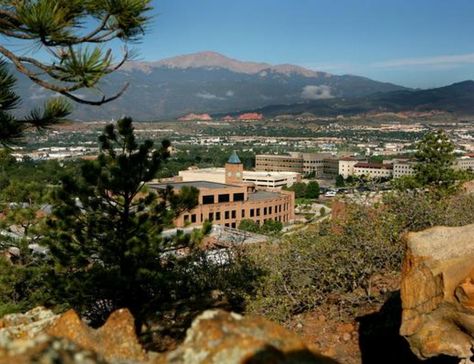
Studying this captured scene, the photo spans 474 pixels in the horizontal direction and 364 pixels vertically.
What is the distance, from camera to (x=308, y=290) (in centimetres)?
752

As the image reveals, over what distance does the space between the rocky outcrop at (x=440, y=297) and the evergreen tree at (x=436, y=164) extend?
13.9 meters

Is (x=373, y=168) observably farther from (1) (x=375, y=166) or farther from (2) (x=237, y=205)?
(2) (x=237, y=205)

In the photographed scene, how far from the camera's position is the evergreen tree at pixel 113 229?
8.83 m

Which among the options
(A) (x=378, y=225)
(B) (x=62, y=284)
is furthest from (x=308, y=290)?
(B) (x=62, y=284)

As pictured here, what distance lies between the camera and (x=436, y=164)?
18.4 metres

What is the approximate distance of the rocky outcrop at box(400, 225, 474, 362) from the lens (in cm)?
415

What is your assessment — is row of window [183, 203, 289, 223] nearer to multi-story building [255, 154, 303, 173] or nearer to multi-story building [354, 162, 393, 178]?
multi-story building [354, 162, 393, 178]

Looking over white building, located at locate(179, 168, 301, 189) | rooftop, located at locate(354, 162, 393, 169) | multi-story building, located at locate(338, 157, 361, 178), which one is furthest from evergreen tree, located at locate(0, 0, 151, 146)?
multi-story building, located at locate(338, 157, 361, 178)

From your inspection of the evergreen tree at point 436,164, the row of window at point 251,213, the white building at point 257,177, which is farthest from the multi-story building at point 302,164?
the evergreen tree at point 436,164

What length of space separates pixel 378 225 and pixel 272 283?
216 cm

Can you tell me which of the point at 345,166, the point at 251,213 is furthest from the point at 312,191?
the point at 345,166

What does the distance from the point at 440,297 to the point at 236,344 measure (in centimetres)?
270

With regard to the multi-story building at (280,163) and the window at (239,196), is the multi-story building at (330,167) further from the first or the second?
the window at (239,196)

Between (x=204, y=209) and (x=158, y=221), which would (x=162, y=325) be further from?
(x=204, y=209)
